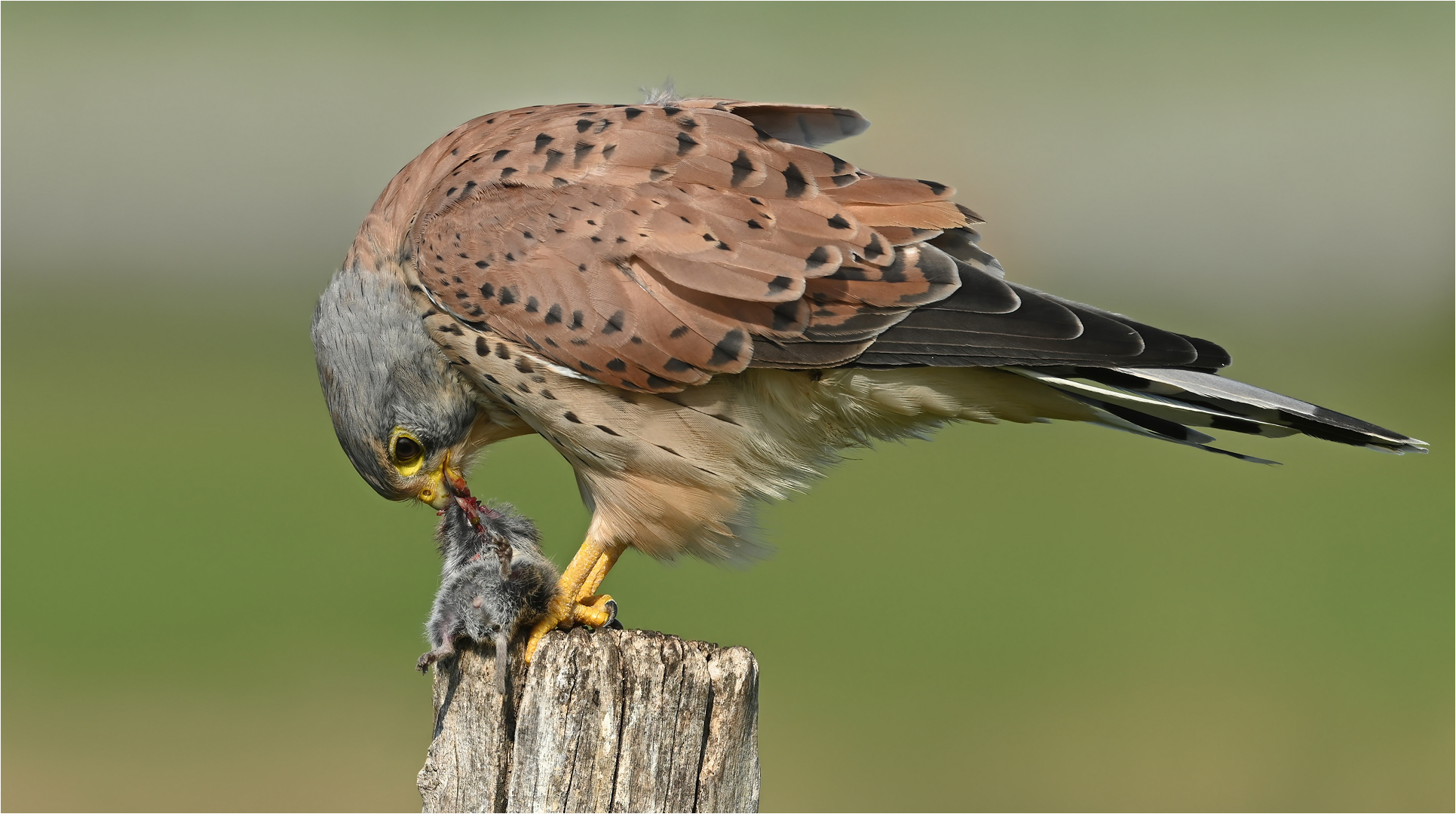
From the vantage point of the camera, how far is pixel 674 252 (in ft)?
13.2

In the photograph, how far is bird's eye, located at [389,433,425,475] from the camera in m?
4.45

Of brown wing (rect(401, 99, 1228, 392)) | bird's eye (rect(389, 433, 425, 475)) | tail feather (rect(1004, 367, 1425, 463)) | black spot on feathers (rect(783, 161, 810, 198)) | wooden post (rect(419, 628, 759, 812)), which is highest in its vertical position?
black spot on feathers (rect(783, 161, 810, 198))

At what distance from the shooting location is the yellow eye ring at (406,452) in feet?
14.5

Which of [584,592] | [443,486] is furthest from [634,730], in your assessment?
[443,486]

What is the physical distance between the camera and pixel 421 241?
13.8 ft

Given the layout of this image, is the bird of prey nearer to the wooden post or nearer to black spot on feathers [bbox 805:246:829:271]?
black spot on feathers [bbox 805:246:829:271]

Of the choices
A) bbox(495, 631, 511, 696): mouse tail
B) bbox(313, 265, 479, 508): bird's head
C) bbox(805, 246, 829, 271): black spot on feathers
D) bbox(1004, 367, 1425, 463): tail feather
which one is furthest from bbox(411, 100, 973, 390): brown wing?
bbox(495, 631, 511, 696): mouse tail

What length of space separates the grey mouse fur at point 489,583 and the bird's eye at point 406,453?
207 mm

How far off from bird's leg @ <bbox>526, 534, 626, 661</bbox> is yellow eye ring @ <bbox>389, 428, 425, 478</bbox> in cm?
64

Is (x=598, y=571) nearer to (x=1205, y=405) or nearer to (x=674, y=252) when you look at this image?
(x=674, y=252)

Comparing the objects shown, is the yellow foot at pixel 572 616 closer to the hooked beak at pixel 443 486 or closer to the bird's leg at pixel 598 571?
the bird's leg at pixel 598 571

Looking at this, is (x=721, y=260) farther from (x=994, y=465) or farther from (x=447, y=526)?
(x=994, y=465)

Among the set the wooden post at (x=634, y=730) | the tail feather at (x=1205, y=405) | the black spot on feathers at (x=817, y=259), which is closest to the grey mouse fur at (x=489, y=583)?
the wooden post at (x=634, y=730)

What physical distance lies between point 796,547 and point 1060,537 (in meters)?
3.75
